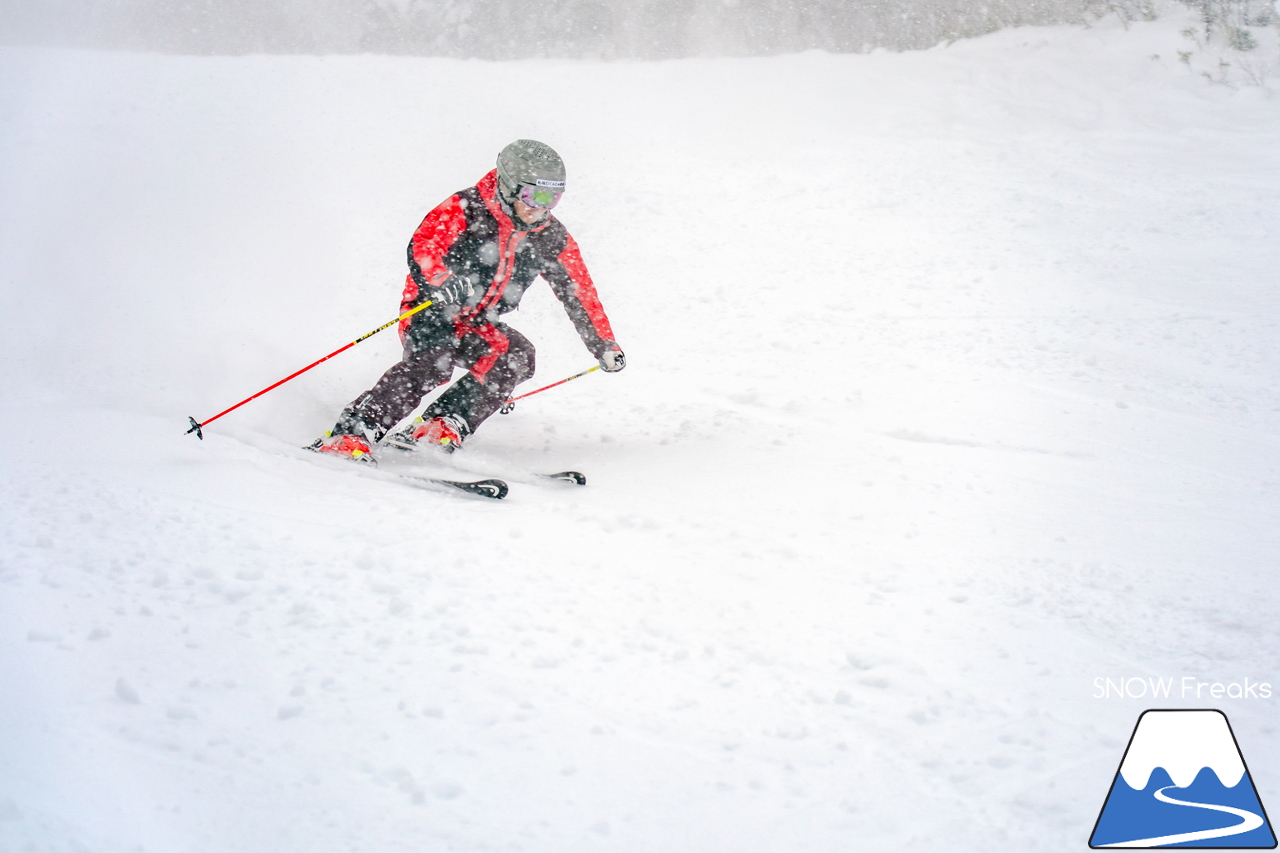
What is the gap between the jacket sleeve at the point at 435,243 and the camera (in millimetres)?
3873

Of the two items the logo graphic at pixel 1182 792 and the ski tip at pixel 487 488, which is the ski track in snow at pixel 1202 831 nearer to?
the logo graphic at pixel 1182 792

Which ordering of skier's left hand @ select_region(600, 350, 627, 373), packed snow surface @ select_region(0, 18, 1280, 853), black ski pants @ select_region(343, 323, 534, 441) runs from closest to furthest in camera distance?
packed snow surface @ select_region(0, 18, 1280, 853), black ski pants @ select_region(343, 323, 534, 441), skier's left hand @ select_region(600, 350, 627, 373)

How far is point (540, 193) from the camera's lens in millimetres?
3902

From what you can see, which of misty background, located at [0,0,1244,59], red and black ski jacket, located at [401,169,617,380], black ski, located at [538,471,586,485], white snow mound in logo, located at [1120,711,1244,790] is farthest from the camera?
misty background, located at [0,0,1244,59]

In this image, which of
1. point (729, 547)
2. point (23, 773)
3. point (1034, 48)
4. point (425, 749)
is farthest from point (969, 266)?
point (1034, 48)

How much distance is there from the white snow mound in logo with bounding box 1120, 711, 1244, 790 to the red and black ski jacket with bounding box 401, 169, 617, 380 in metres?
2.98

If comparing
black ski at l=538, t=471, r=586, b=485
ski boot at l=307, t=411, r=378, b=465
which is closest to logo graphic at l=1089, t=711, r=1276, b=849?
black ski at l=538, t=471, r=586, b=485

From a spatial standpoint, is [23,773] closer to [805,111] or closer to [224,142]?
[224,142]

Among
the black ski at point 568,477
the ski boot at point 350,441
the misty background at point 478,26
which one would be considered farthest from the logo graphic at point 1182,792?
the misty background at point 478,26

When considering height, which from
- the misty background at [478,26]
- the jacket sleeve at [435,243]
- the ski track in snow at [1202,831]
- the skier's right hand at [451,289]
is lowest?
the ski track in snow at [1202,831]

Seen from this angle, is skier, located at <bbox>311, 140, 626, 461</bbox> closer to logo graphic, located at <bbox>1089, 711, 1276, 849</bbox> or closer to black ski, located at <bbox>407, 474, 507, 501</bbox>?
black ski, located at <bbox>407, 474, 507, 501</bbox>

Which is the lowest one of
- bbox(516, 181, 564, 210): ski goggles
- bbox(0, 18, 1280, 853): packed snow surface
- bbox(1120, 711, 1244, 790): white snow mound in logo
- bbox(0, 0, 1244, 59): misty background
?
bbox(1120, 711, 1244, 790): white snow mound in logo

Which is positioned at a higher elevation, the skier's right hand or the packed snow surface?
the skier's right hand

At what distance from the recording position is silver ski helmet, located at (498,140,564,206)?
152 inches
